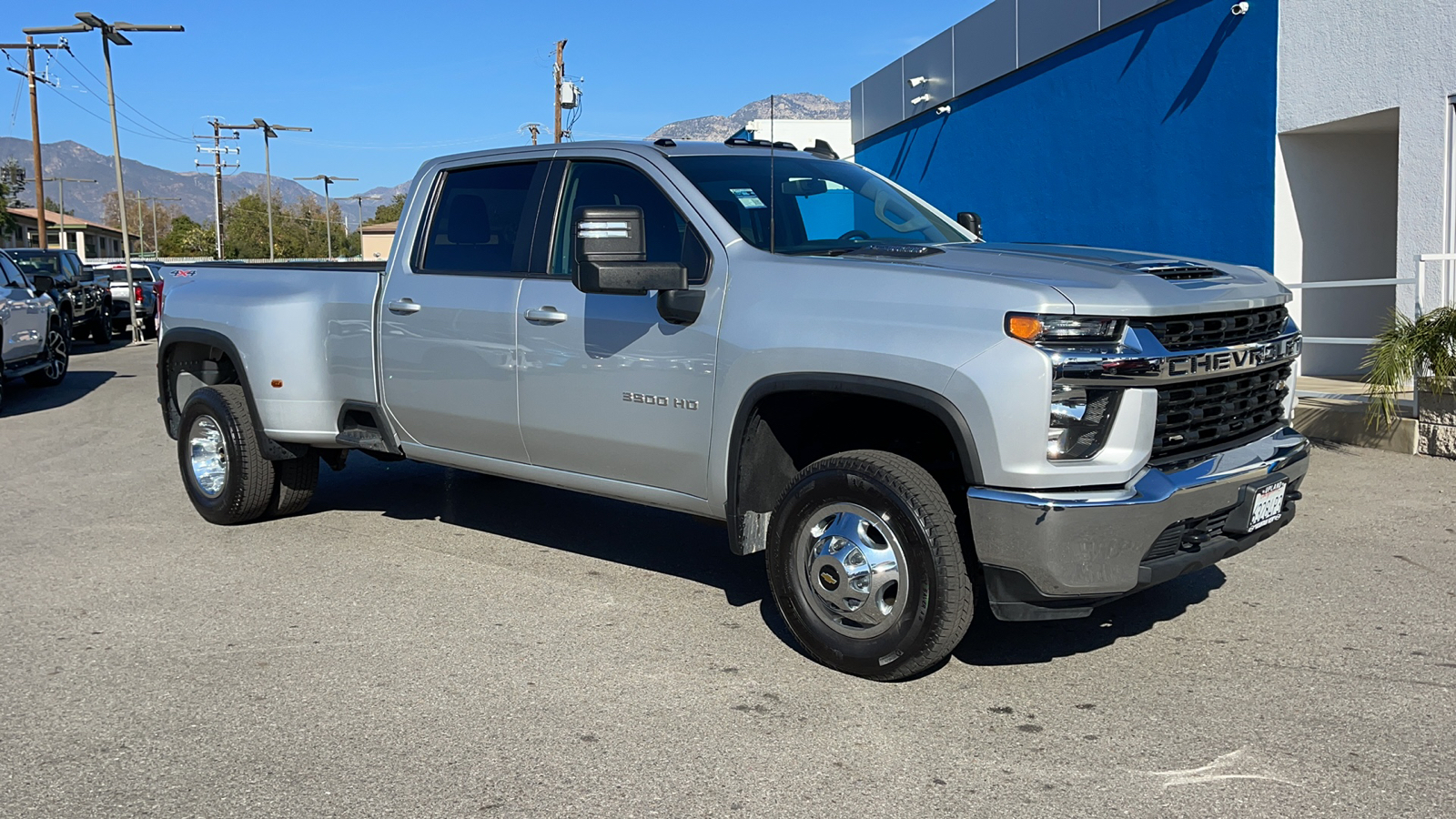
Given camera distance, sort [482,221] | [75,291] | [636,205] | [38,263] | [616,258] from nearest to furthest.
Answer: [616,258]
[636,205]
[482,221]
[38,263]
[75,291]

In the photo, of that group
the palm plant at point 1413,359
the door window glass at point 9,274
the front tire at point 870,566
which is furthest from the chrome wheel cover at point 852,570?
the door window glass at point 9,274

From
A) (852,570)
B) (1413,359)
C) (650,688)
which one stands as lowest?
(650,688)

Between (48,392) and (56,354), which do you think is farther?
(56,354)

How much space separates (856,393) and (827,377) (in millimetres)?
120

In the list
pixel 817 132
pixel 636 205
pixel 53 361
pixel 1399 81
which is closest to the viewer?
pixel 636 205

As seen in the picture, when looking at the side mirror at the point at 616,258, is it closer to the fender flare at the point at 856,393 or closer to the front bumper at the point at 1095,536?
the fender flare at the point at 856,393

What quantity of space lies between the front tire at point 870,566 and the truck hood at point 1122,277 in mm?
761

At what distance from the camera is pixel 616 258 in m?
4.76

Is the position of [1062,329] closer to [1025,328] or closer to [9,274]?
[1025,328]

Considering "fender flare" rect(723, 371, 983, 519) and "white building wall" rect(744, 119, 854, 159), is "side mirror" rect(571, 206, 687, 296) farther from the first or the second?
"white building wall" rect(744, 119, 854, 159)

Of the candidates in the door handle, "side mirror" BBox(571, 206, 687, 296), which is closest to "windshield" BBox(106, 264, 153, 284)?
the door handle

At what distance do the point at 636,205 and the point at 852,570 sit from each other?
1927mm

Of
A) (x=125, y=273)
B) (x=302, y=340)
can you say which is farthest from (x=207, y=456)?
(x=125, y=273)

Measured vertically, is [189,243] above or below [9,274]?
above
